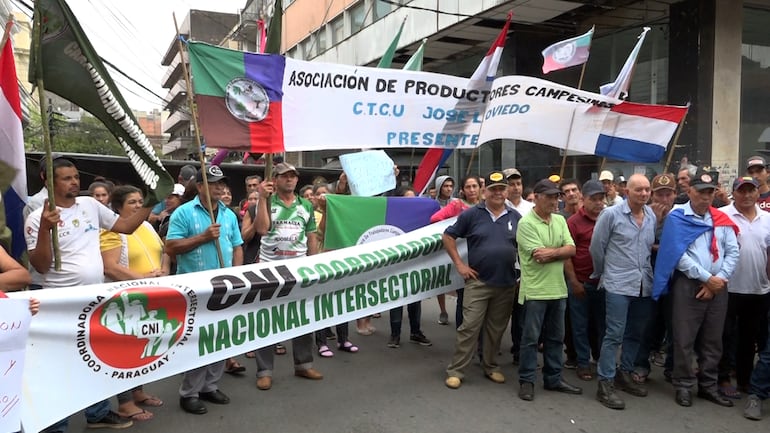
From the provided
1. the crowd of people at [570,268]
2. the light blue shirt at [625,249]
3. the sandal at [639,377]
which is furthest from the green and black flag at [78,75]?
the sandal at [639,377]

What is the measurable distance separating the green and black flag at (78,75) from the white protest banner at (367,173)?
2.94m

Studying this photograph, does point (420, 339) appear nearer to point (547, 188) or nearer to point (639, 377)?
point (639, 377)

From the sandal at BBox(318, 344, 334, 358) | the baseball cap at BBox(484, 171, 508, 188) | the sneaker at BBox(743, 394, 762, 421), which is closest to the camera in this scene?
the sneaker at BBox(743, 394, 762, 421)

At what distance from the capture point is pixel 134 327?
3.53m

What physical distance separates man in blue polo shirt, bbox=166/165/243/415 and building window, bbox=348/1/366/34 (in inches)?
756

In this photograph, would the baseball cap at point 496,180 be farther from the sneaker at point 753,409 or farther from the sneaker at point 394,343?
the sneaker at point 753,409

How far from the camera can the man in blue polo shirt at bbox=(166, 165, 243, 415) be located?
417 centimetres

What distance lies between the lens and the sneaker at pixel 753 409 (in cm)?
416

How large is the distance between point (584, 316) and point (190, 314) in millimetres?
3402

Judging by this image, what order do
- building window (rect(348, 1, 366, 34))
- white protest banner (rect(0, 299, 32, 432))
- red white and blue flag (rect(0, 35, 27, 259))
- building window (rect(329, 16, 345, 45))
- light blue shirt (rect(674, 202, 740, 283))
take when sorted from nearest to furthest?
white protest banner (rect(0, 299, 32, 432)), red white and blue flag (rect(0, 35, 27, 259)), light blue shirt (rect(674, 202, 740, 283)), building window (rect(348, 1, 366, 34)), building window (rect(329, 16, 345, 45))

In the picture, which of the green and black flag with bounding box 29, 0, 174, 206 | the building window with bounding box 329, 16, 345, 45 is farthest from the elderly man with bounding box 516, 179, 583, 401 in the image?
the building window with bounding box 329, 16, 345, 45

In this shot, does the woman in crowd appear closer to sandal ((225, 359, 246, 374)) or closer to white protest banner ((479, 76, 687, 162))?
sandal ((225, 359, 246, 374))

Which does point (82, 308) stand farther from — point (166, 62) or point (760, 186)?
point (166, 62)

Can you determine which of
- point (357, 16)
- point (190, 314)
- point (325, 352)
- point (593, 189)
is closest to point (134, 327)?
point (190, 314)
